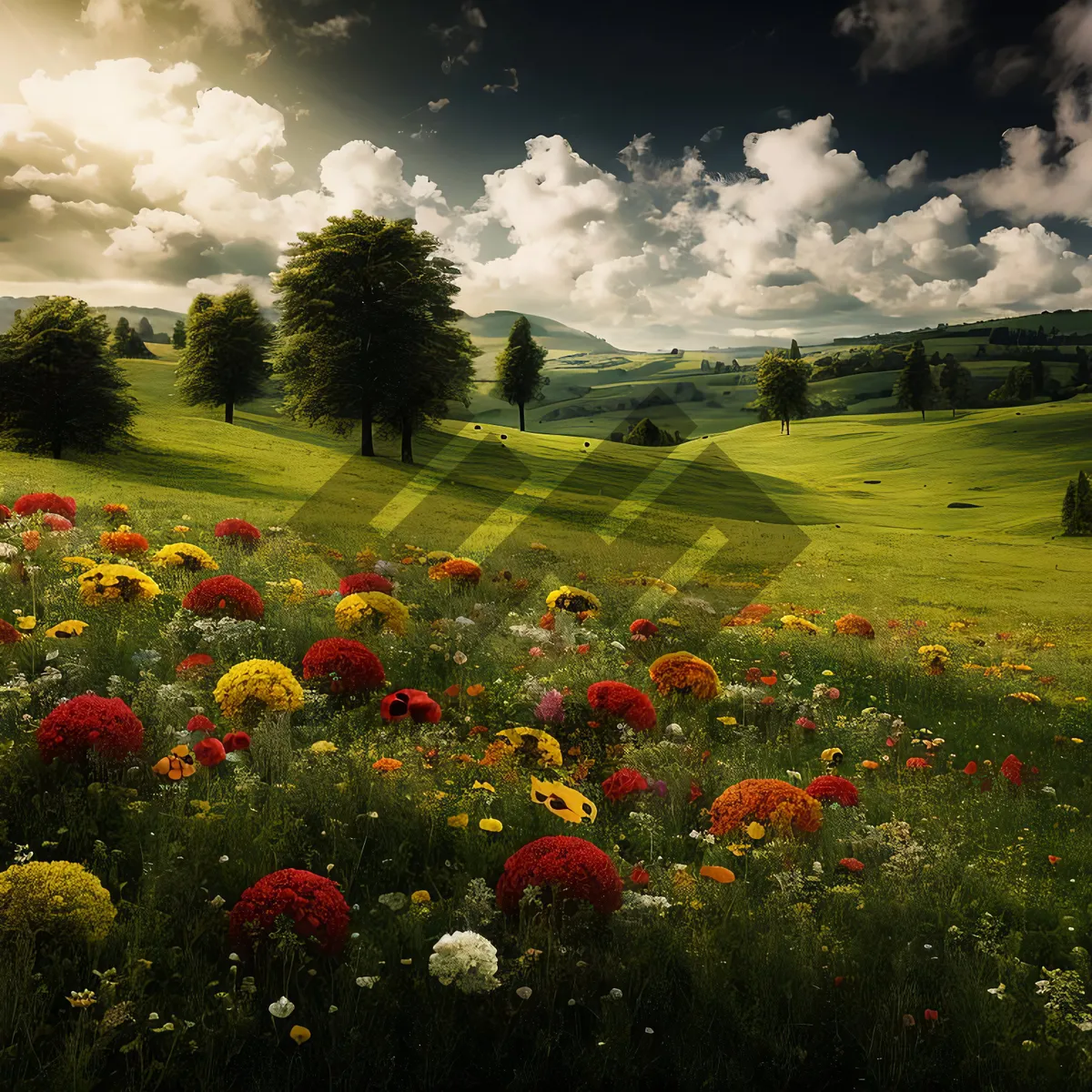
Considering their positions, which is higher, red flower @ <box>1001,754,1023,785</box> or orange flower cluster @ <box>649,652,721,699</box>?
orange flower cluster @ <box>649,652,721,699</box>

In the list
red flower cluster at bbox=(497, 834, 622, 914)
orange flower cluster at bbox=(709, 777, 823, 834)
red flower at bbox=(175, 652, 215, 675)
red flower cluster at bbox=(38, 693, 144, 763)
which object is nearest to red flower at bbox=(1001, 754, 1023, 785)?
orange flower cluster at bbox=(709, 777, 823, 834)

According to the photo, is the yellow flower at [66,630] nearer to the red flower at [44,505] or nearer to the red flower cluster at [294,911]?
the red flower cluster at [294,911]

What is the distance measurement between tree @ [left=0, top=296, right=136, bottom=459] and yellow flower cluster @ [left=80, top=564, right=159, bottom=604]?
2766 cm

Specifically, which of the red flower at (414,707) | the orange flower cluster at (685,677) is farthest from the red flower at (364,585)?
the orange flower cluster at (685,677)

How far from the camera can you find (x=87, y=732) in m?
4.51

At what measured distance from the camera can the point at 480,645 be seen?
8734 mm

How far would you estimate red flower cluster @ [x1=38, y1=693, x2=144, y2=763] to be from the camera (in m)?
4.45

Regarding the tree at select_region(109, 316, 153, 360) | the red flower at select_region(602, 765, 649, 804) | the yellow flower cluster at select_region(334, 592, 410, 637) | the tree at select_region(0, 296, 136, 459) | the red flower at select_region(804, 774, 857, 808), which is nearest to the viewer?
the red flower at select_region(602, 765, 649, 804)

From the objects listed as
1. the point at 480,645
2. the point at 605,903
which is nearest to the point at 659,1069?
the point at 605,903

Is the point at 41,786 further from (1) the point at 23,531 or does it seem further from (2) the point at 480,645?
(1) the point at 23,531

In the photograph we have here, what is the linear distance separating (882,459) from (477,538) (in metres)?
68.6

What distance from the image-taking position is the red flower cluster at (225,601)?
301 inches

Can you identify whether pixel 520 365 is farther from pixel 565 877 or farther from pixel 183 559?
pixel 565 877

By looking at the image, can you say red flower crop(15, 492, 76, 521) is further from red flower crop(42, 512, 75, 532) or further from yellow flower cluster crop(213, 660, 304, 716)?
yellow flower cluster crop(213, 660, 304, 716)
